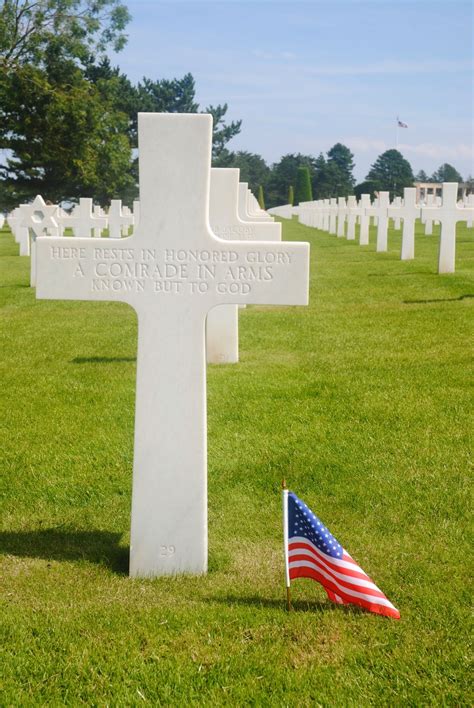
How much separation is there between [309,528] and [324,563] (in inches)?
5.6

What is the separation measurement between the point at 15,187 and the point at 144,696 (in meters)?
46.1

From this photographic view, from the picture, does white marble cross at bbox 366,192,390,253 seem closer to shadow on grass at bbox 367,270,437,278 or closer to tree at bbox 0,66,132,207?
shadow on grass at bbox 367,270,437,278

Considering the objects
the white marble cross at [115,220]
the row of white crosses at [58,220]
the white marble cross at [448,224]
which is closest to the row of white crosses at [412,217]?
the white marble cross at [448,224]

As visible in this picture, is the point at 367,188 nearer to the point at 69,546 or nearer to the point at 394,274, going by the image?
the point at 394,274

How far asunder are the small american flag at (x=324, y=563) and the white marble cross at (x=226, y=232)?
5.07 metres

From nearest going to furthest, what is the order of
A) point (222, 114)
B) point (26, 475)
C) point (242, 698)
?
point (242, 698), point (26, 475), point (222, 114)

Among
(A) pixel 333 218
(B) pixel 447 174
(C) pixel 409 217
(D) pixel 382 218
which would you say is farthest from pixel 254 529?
(B) pixel 447 174

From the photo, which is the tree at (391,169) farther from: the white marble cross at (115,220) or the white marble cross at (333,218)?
the white marble cross at (115,220)

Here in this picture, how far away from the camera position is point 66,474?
5379mm

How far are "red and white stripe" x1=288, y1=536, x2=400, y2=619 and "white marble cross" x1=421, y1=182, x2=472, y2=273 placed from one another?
484 inches

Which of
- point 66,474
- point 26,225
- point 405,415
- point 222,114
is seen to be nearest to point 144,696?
point 66,474

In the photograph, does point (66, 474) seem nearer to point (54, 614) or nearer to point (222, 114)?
point (54, 614)

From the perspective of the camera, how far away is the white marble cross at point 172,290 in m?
3.85

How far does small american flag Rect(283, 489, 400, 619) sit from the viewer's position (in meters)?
3.52
